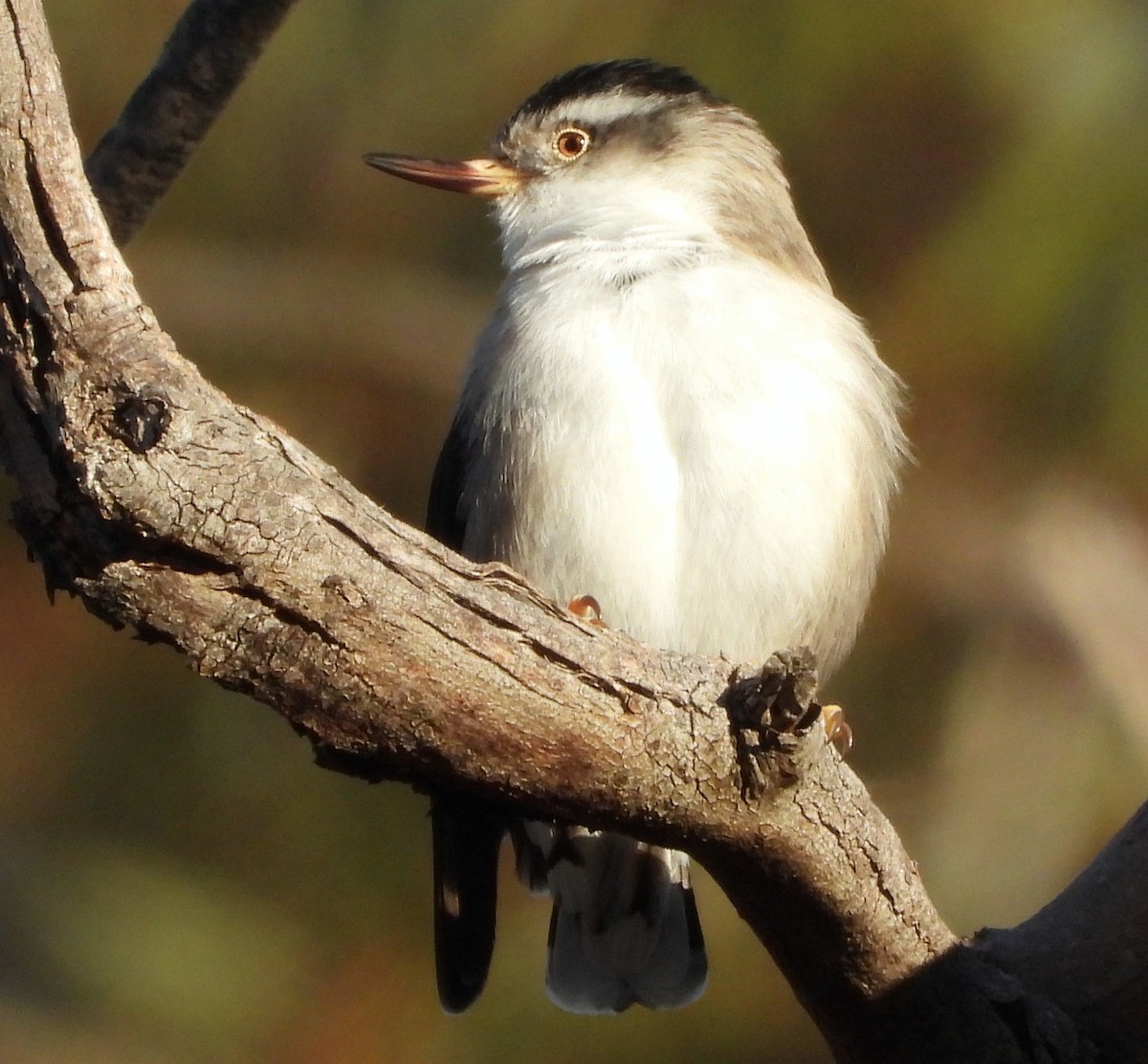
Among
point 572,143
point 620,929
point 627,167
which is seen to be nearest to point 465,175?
point 572,143

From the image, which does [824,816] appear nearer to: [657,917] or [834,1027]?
[834,1027]

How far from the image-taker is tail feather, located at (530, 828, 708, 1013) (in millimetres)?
3412

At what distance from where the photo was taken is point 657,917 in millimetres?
3439

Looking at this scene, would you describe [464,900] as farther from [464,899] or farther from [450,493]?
[450,493]

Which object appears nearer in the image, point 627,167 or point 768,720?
point 768,720

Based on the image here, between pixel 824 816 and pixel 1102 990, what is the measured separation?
2.16ft

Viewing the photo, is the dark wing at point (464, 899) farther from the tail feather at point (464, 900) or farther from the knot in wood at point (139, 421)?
the knot in wood at point (139, 421)

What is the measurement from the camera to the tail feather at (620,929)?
11.2ft

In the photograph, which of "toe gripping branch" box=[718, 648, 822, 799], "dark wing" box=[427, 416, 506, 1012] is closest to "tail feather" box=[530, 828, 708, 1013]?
"dark wing" box=[427, 416, 506, 1012]

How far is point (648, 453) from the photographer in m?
3.03

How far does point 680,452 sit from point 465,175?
0.99 m

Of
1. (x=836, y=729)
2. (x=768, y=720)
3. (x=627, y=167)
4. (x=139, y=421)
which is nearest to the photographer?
(x=139, y=421)

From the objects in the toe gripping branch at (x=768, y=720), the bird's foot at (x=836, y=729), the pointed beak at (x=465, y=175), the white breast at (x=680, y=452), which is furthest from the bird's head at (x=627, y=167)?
the toe gripping branch at (x=768, y=720)

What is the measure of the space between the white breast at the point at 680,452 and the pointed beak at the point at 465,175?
0.48 meters
